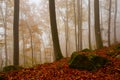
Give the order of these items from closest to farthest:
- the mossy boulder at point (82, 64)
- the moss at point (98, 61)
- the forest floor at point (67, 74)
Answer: the forest floor at point (67, 74) < the mossy boulder at point (82, 64) < the moss at point (98, 61)

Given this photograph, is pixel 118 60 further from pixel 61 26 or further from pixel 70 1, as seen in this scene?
pixel 61 26

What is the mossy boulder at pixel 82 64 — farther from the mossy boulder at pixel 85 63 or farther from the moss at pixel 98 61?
the moss at pixel 98 61

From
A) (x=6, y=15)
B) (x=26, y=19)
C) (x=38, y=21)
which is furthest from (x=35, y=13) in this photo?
(x=6, y=15)

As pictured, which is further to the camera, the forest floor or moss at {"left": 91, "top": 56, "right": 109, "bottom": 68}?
moss at {"left": 91, "top": 56, "right": 109, "bottom": 68}

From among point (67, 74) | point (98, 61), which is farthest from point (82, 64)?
point (67, 74)

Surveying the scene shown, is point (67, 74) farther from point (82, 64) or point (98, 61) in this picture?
point (98, 61)

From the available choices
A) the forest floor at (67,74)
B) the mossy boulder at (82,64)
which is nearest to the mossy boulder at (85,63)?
the mossy boulder at (82,64)

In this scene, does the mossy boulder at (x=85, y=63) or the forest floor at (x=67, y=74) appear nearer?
the forest floor at (x=67, y=74)

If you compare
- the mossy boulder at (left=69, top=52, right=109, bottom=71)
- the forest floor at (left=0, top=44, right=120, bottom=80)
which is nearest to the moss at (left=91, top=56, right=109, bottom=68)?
the mossy boulder at (left=69, top=52, right=109, bottom=71)

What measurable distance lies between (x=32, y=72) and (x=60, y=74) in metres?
1.19

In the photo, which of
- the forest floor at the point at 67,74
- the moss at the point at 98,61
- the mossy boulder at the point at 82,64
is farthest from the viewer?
the moss at the point at 98,61

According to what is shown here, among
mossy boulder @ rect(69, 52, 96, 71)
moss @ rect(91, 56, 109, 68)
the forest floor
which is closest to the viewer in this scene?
the forest floor

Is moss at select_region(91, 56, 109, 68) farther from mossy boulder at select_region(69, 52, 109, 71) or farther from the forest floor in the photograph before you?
the forest floor

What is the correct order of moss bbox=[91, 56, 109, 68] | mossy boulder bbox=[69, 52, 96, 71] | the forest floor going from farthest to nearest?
moss bbox=[91, 56, 109, 68], mossy boulder bbox=[69, 52, 96, 71], the forest floor
